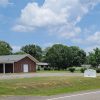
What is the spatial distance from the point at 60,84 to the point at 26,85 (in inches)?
172

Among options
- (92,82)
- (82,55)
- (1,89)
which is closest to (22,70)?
(92,82)

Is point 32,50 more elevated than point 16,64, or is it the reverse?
point 32,50

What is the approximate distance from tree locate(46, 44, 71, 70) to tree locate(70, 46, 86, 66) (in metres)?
4.29

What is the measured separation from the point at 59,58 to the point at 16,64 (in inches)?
1597

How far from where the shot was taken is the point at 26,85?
27.1 metres

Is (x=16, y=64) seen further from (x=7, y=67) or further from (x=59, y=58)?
(x=59, y=58)

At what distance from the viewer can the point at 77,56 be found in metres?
120

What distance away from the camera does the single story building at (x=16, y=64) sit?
70.5 meters

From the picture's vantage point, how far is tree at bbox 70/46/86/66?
118488 millimetres

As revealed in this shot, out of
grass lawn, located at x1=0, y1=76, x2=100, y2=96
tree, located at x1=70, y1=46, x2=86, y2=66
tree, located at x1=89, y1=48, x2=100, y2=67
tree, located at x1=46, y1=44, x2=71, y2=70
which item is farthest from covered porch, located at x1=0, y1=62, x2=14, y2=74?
tree, located at x1=70, y1=46, x2=86, y2=66

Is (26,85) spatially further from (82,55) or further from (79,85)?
(82,55)

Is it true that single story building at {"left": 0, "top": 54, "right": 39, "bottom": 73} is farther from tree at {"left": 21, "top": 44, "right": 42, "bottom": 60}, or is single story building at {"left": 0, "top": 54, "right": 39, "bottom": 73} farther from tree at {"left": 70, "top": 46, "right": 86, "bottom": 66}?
tree at {"left": 21, "top": 44, "right": 42, "bottom": 60}

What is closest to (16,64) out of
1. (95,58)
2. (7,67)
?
(7,67)

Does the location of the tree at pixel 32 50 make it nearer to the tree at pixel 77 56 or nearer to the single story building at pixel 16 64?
the tree at pixel 77 56
